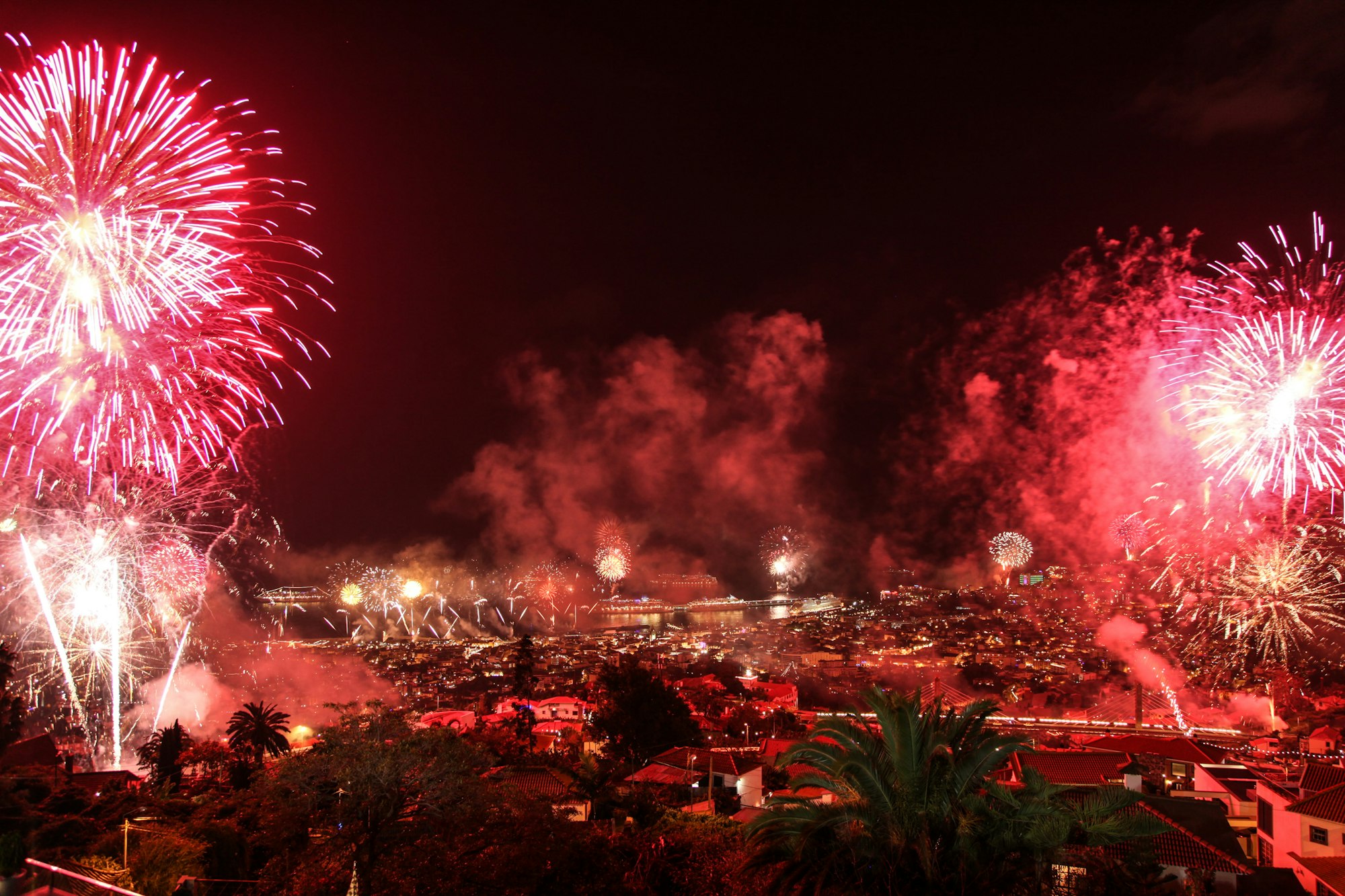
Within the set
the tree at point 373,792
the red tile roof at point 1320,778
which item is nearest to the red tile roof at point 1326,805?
the red tile roof at point 1320,778

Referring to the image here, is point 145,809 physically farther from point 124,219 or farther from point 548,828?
point 124,219

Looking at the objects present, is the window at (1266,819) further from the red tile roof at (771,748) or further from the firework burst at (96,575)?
the firework burst at (96,575)

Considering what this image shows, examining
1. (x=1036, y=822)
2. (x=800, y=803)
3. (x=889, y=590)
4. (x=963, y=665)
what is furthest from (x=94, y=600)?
(x=889, y=590)

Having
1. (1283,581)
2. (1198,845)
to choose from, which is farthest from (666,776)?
(1283,581)

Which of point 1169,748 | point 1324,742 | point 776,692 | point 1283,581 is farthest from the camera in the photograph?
point 776,692

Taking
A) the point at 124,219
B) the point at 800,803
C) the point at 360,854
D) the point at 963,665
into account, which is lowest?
the point at 963,665

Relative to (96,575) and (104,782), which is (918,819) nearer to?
(104,782)
